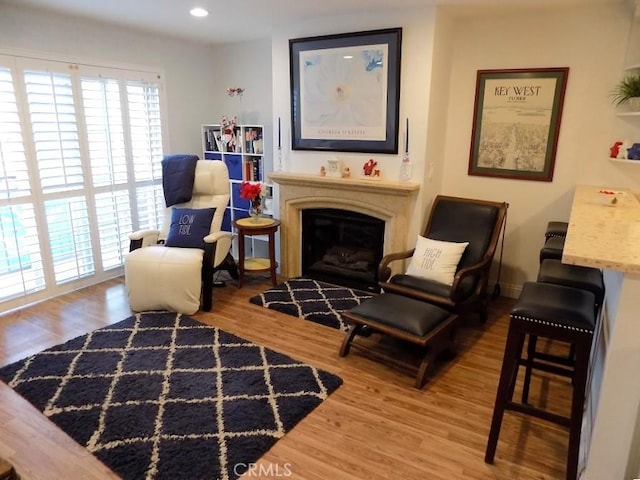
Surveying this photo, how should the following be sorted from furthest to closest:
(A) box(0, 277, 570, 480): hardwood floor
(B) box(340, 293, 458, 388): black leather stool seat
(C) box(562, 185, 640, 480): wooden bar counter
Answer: (B) box(340, 293, 458, 388): black leather stool seat, (A) box(0, 277, 570, 480): hardwood floor, (C) box(562, 185, 640, 480): wooden bar counter

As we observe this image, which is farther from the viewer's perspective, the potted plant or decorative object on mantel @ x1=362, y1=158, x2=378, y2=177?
decorative object on mantel @ x1=362, y1=158, x2=378, y2=177

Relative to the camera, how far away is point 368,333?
3.24 m

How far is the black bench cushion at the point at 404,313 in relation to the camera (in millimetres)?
2645

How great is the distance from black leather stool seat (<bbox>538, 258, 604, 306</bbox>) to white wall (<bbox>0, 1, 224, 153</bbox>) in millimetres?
4009

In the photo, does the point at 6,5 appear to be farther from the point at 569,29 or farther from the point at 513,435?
the point at 513,435

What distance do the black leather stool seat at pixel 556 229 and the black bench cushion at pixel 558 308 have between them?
1.28m

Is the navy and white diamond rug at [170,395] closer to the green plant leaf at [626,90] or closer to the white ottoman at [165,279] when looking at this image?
the white ottoman at [165,279]

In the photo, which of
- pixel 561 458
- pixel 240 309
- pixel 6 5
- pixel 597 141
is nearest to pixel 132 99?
pixel 6 5

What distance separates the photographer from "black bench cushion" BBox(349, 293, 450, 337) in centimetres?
264

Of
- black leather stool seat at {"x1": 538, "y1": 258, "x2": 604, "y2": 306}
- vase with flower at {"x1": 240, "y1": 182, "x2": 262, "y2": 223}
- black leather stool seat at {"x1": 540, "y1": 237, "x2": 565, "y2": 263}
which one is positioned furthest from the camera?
vase with flower at {"x1": 240, "y1": 182, "x2": 262, "y2": 223}

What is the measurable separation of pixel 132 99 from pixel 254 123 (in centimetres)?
130

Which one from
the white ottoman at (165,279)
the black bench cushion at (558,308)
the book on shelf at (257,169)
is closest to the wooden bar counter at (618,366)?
the black bench cushion at (558,308)

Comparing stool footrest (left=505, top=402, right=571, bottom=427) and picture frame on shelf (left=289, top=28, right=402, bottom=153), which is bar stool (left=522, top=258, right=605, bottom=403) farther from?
picture frame on shelf (left=289, top=28, right=402, bottom=153)

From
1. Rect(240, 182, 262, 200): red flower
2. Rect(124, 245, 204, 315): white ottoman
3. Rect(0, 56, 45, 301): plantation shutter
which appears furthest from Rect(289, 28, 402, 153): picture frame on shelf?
Rect(0, 56, 45, 301): plantation shutter
